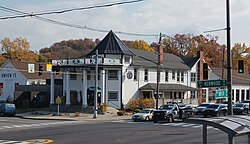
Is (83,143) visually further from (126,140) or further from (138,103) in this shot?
(138,103)

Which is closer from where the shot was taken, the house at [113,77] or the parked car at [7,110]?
the parked car at [7,110]

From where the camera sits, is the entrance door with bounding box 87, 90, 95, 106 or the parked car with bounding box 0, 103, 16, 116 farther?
the entrance door with bounding box 87, 90, 95, 106

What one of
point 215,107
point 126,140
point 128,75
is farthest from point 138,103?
point 126,140

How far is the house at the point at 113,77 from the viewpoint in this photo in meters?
60.2

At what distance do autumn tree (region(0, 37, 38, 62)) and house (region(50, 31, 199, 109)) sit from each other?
48190 mm

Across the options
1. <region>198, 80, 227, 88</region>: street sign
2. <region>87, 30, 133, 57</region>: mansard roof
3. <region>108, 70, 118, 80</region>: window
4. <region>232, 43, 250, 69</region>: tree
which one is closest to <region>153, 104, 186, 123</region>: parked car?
<region>198, 80, 227, 88</region>: street sign

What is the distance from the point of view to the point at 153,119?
44688 millimetres

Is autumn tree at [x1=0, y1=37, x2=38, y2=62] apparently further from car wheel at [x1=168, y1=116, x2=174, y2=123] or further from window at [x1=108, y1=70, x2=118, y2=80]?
car wheel at [x1=168, y1=116, x2=174, y2=123]

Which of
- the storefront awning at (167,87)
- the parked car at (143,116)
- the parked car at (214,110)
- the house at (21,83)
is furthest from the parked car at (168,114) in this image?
the house at (21,83)

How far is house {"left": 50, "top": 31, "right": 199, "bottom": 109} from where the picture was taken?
60.2 metres

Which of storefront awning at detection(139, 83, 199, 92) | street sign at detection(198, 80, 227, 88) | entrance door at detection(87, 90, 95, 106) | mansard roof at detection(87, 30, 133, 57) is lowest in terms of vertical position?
entrance door at detection(87, 90, 95, 106)

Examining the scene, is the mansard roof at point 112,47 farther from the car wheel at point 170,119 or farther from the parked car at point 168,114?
the car wheel at point 170,119

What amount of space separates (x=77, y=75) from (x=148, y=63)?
10.8 meters

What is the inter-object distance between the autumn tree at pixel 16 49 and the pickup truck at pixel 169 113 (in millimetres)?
70821
